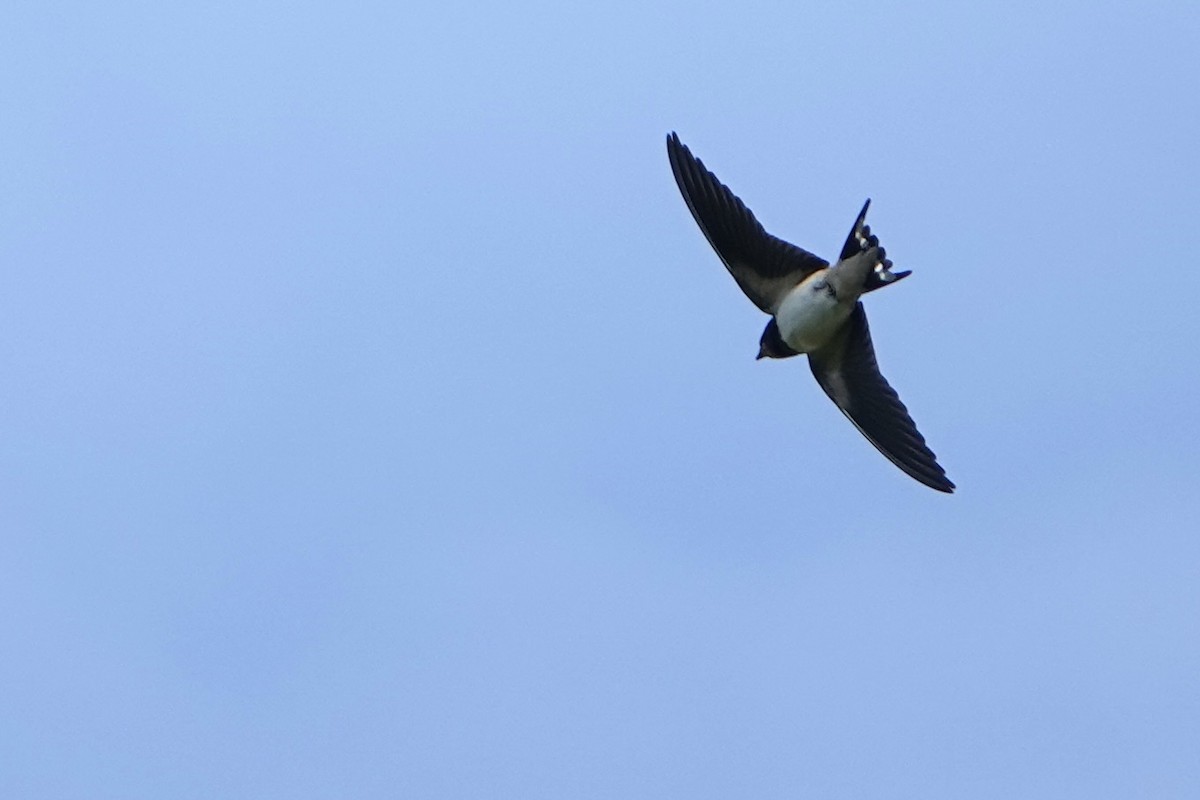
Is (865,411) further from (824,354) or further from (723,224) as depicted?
(723,224)

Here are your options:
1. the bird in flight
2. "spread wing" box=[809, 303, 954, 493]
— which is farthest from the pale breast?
"spread wing" box=[809, 303, 954, 493]

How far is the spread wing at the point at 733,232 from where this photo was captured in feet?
59.3

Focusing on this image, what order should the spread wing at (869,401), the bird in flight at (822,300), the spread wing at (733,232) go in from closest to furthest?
1. the bird in flight at (822,300)
2. the spread wing at (733,232)
3. the spread wing at (869,401)

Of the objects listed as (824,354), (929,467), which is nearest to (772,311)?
(824,354)

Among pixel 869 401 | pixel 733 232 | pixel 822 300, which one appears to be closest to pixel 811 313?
pixel 822 300

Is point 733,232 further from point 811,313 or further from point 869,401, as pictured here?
point 869,401

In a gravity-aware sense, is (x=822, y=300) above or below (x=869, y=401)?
above

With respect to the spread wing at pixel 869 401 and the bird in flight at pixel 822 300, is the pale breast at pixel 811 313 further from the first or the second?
the spread wing at pixel 869 401

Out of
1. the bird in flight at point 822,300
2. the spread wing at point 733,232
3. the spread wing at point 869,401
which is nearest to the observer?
the bird in flight at point 822,300

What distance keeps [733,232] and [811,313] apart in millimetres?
878

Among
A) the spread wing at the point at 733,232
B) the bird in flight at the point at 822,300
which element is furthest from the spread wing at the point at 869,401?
the spread wing at the point at 733,232

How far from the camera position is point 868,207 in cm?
1731

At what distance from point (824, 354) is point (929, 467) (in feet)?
4.03

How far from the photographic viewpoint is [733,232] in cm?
1817
